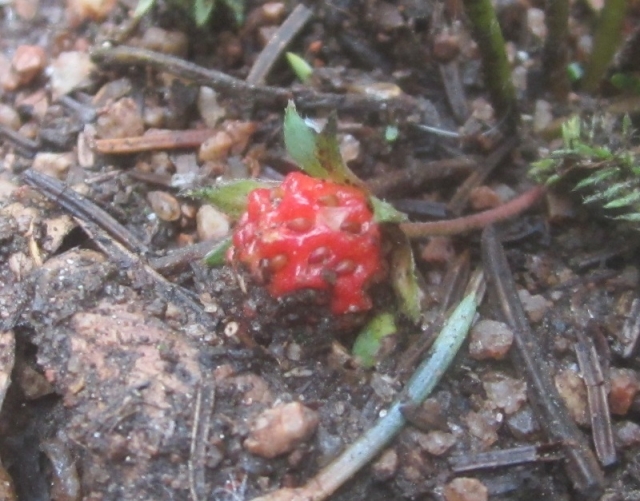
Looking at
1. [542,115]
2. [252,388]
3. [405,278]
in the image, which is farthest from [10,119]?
[542,115]

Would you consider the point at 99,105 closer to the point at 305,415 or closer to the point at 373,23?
the point at 373,23

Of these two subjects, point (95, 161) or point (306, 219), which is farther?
point (95, 161)

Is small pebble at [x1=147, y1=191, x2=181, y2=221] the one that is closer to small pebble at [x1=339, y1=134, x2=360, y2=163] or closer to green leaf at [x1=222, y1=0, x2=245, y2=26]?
small pebble at [x1=339, y1=134, x2=360, y2=163]

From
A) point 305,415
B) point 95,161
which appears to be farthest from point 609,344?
point 95,161

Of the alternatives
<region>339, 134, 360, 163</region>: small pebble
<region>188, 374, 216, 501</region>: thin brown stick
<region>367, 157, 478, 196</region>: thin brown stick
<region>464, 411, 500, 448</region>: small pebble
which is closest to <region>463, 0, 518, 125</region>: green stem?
<region>367, 157, 478, 196</region>: thin brown stick

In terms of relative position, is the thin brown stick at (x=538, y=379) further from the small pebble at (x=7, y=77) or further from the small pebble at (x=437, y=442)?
the small pebble at (x=7, y=77)

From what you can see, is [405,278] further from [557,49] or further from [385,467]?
[557,49]
